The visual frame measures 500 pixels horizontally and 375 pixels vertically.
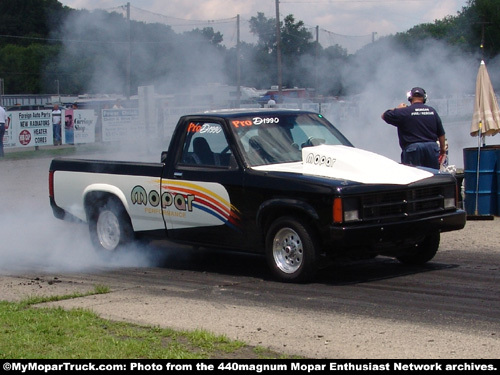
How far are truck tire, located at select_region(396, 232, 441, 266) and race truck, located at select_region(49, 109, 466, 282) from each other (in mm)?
11

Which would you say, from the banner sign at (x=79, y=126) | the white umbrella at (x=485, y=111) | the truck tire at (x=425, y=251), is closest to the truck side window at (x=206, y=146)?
the truck tire at (x=425, y=251)

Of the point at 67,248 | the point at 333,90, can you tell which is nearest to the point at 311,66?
the point at 333,90

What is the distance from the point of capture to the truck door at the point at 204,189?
8234 mm

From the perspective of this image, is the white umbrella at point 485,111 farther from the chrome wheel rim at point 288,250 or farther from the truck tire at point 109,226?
the truck tire at point 109,226

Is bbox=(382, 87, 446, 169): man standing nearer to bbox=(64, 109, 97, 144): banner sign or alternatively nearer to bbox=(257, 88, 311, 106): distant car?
bbox=(257, 88, 311, 106): distant car

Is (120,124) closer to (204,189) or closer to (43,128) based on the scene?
(43,128)

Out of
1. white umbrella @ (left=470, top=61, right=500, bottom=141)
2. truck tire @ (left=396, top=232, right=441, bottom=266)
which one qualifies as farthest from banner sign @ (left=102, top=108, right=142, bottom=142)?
truck tire @ (left=396, top=232, right=441, bottom=266)

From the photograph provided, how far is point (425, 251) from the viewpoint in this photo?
8523 mm

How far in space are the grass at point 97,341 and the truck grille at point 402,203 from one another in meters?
2.35

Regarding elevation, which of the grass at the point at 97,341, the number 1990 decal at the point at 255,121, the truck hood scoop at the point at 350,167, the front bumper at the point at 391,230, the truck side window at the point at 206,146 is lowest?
the grass at the point at 97,341

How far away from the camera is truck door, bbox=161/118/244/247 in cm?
823

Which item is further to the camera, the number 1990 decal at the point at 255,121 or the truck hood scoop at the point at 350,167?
the number 1990 decal at the point at 255,121

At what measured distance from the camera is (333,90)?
21812 millimetres

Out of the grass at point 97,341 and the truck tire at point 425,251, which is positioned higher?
the truck tire at point 425,251
